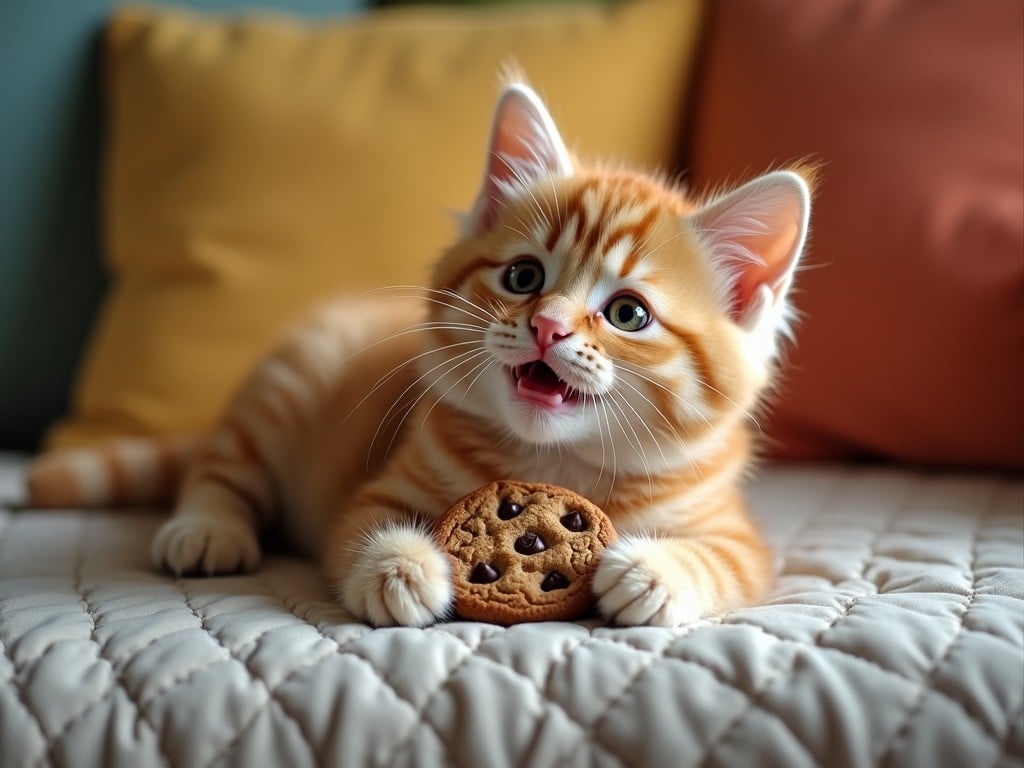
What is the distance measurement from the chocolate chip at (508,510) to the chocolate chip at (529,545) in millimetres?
31

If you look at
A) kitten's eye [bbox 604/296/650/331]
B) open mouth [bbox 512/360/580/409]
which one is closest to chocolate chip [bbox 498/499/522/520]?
open mouth [bbox 512/360/580/409]

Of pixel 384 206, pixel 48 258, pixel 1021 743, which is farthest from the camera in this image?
pixel 48 258

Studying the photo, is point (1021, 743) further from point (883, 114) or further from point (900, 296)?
point (883, 114)

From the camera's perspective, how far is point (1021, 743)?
726 mm

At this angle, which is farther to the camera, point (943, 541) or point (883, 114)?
point (883, 114)

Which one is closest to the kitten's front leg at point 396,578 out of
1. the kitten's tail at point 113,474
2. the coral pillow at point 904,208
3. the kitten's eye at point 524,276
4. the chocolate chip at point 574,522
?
the chocolate chip at point 574,522

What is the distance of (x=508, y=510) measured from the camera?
3.12 feet

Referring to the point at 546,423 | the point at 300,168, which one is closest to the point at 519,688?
the point at 546,423

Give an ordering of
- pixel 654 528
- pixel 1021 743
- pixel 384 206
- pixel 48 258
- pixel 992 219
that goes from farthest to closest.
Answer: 1. pixel 48 258
2. pixel 384 206
3. pixel 992 219
4. pixel 654 528
5. pixel 1021 743

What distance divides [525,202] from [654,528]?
388mm

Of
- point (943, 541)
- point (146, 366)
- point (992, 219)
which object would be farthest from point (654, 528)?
point (146, 366)

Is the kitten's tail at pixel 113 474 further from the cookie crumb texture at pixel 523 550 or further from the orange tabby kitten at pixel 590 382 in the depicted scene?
the cookie crumb texture at pixel 523 550

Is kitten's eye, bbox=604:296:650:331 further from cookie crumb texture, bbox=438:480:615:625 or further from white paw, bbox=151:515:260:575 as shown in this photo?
white paw, bbox=151:515:260:575

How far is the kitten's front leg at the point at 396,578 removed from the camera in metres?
0.89
